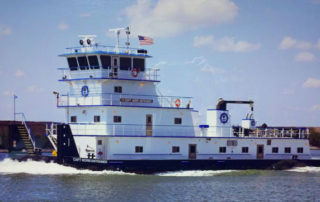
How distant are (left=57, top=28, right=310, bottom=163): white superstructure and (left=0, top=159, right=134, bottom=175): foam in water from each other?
3.70 ft

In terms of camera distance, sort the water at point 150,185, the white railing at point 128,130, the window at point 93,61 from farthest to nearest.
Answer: the window at point 93,61, the white railing at point 128,130, the water at point 150,185

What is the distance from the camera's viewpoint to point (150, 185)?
114ft

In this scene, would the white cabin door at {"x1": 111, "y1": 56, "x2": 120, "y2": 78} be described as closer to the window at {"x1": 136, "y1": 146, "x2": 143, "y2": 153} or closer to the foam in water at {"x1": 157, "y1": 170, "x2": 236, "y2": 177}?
the window at {"x1": 136, "y1": 146, "x2": 143, "y2": 153}

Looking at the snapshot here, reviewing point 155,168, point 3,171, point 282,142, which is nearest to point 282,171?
point 282,142

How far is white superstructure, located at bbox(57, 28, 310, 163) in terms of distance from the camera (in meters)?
38.5

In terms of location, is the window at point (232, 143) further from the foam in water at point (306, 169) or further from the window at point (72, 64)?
the window at point (72, 64)

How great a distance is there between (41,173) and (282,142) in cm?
1722

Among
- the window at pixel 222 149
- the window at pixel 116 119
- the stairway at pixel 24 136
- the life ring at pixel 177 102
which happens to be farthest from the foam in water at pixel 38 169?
the window at pixel 222 149

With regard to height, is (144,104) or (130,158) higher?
(144,104)

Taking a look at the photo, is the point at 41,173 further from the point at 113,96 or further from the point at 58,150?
the point at 113,96

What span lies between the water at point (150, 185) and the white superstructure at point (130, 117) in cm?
157

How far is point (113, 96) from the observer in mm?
39344

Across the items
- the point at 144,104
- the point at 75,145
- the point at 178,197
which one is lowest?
the point at 178,197

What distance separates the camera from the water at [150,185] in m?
31.8
